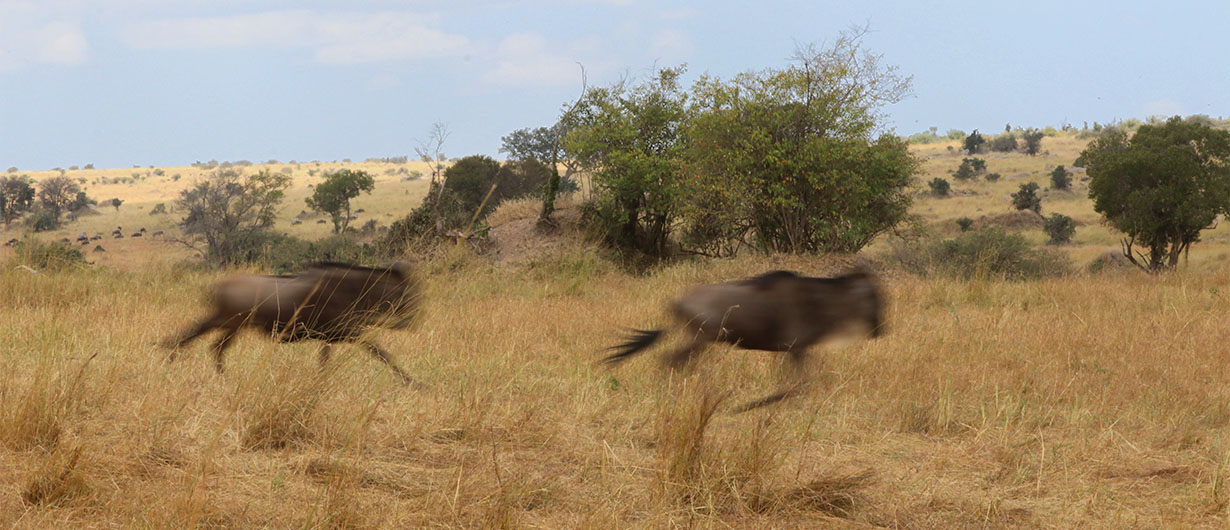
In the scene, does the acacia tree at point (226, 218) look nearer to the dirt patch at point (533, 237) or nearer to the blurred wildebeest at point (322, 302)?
the dirt patch at point (533, 237)

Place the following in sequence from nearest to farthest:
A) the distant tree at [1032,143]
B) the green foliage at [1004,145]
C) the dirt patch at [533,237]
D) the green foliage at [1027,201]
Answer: the dirt patch at [533,237]
the green foliage at [1027,201]
the distant tree at [1032,143]
the green foliage at [1004,145]

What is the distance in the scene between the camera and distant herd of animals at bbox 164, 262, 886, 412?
4941mm

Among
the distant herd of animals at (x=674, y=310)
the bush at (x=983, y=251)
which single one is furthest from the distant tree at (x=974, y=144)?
the distant herd of animals at (x=674, y=310)

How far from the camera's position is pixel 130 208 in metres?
61.5

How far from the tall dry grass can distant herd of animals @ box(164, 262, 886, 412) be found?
21cm

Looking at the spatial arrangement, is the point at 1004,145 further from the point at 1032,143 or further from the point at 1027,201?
the point at 1027,201

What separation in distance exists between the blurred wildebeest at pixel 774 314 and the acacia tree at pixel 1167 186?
68.0 ft

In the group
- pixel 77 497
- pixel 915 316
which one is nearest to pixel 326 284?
pixel 77 497

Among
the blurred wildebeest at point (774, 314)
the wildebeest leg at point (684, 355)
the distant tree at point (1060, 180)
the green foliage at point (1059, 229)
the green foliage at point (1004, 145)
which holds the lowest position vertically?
the green foliage at point (1059, 229)

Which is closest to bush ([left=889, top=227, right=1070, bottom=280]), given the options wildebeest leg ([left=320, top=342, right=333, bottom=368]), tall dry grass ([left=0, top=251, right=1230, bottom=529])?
tall dry grass ([left=0, top=251, right=1230, bottom=529])

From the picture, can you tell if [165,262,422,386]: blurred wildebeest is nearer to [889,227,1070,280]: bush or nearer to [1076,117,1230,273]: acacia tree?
[889,227,1070,280]: bush

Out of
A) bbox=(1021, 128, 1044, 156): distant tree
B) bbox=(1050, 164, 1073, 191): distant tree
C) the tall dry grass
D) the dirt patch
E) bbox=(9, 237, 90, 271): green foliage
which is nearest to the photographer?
the tall dry grass

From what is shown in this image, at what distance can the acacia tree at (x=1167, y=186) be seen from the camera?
22.8 meters

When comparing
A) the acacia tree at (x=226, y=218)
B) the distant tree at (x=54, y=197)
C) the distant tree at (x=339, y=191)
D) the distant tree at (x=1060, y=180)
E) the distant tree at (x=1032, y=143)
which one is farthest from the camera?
the distant tree at (x=1032, y=143)
